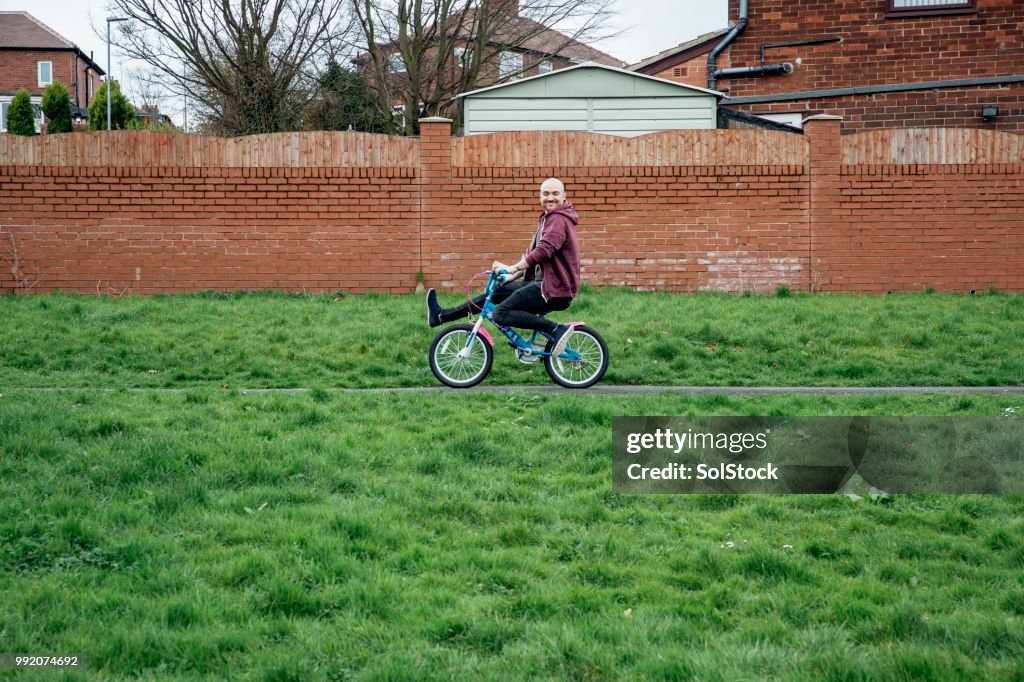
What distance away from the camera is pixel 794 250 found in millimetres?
13570

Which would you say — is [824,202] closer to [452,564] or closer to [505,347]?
[505,347]

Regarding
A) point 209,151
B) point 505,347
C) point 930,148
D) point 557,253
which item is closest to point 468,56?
point 209,151

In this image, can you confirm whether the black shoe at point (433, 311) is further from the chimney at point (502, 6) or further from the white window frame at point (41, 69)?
the white window frame at point (41, 69)

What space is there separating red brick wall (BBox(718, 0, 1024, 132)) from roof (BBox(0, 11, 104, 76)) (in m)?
61.7

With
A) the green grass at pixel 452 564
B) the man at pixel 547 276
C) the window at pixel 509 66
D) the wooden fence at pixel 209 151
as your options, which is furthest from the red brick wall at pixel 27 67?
the green grass at pixel 452 564

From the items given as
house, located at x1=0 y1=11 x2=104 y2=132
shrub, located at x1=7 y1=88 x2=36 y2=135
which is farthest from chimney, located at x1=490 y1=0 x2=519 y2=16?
house, located at x1=0 y1=11 x2=104 y2=132

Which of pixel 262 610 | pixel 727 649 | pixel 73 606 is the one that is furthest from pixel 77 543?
pixel 727 649

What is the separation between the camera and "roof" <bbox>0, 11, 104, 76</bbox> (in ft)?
225

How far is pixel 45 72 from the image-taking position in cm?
6900

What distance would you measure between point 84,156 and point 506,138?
18.3 ft

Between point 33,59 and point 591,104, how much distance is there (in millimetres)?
63979

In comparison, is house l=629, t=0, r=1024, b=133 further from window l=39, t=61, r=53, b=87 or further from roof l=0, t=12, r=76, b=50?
window l=39, t=61, r=53, b=87

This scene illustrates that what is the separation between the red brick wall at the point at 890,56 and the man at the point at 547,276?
1189 centimetres

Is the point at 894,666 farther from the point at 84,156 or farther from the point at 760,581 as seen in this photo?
the point at 84,156
